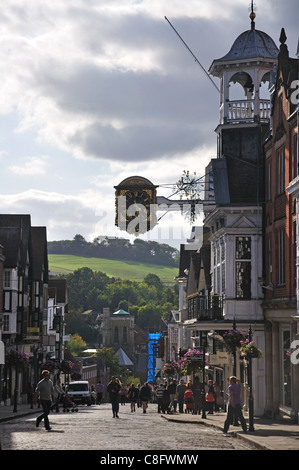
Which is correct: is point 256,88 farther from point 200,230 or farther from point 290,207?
point 200,230

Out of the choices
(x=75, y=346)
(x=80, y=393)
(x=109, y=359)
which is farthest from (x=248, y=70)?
(x=75, y=346)

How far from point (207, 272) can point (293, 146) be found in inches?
839

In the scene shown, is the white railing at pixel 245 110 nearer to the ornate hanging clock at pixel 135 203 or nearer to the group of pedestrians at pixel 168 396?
→ the ornate hanging clock at pixel 135 203

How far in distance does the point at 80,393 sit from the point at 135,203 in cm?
2260

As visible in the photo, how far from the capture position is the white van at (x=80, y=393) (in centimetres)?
5162

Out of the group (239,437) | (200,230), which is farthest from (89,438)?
(200,230)

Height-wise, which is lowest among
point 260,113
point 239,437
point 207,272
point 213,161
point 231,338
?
point 239,437

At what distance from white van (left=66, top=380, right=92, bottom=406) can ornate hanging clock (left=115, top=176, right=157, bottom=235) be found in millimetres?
21783

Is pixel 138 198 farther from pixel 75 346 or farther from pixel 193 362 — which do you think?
pixel 75 346

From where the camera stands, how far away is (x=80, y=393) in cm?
5178

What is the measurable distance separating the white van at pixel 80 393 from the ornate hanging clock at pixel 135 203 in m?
21.8

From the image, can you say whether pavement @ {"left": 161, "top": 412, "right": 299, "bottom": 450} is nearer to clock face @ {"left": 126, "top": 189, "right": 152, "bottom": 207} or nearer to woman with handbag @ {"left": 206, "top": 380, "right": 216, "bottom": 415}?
woman with handbag @ {"left": 206, "top": 380, "right": 216, "bottom": 415}

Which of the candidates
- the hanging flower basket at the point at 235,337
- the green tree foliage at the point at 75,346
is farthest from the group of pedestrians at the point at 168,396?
the green tree foliage at the point at 75,346

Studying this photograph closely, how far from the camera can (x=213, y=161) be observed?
3553cm
